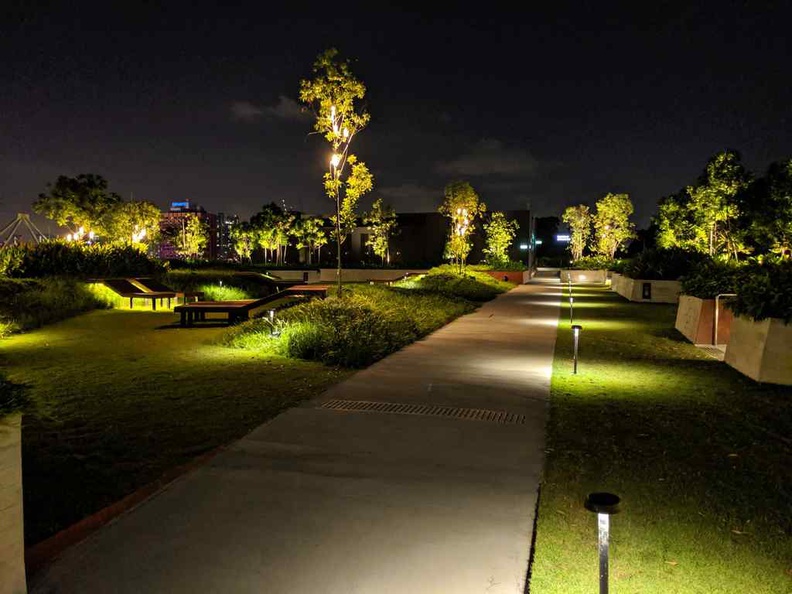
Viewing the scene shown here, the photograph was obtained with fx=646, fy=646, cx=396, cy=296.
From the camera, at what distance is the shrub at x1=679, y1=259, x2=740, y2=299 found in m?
14.7

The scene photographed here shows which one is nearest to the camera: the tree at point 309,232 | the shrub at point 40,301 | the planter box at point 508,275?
the shrub at point 40,301

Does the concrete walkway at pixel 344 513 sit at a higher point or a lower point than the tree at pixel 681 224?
lower

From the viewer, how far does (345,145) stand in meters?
16.8

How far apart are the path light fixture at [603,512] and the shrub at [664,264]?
1091 inches

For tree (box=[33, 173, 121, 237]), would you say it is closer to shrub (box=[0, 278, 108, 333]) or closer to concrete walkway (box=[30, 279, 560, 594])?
shrub (box=[0, 278, 108, 333])

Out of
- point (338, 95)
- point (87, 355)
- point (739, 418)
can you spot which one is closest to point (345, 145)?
point (338, 95)

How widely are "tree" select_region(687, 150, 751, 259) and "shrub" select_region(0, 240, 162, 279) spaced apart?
86.0 feet

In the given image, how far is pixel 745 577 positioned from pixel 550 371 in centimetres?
706

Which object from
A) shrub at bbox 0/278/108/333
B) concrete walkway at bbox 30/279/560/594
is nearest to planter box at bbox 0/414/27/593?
concrete walkway at bbox 30/279/560/594

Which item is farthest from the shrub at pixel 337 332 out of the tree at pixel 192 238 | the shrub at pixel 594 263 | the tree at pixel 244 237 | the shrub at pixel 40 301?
the tree at pixel 192 238

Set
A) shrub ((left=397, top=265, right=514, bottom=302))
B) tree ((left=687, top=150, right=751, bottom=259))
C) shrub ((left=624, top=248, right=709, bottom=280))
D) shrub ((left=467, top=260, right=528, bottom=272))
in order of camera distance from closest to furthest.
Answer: shrub ((left=624, top=248, right=709, bottom=280)), shrub ((left=397, top=265, right=514, bottom=302)), tree ((left=687, top=150, right=751, bottom=259)), shrub ((left=467, top=260, right=528, bottom=272))

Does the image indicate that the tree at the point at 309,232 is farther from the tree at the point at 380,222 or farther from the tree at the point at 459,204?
the tree at the point at 459,204

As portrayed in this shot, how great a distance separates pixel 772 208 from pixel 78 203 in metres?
38.8

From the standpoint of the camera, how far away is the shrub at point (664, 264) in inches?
1142
